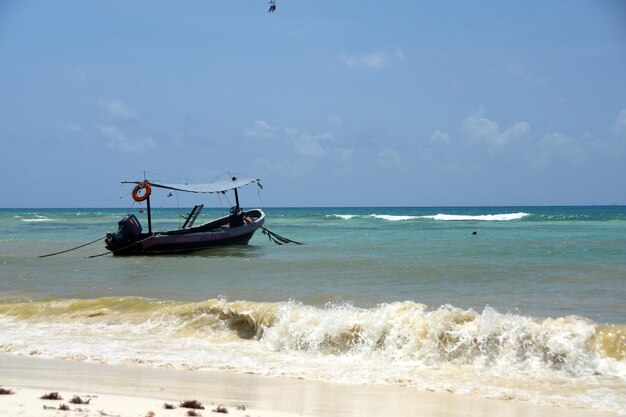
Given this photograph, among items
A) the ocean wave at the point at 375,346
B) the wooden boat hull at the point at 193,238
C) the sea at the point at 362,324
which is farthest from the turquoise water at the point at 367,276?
the ocean wave at the point at 375,346

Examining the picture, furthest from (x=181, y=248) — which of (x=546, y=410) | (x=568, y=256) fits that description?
(x=546, y=410)

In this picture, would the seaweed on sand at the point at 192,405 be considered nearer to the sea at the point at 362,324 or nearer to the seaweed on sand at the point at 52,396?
the seaweed on sand at the point at 52,396

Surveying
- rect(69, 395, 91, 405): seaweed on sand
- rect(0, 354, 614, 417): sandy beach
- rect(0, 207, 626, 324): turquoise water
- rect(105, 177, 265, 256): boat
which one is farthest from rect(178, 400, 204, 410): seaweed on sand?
rect(105, 177, 265, 256): boat

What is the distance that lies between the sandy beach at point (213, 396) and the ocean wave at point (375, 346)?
0.48 metres

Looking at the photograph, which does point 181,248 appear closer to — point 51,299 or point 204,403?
point 51,299

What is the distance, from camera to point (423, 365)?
353 inches

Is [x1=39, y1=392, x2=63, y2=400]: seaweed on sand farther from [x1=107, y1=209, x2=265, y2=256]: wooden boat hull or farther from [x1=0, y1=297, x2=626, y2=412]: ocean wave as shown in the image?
[x1=107, y1=209, x2=265, y2=256]: wooden boat hull

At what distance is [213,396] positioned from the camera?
7.11 meters

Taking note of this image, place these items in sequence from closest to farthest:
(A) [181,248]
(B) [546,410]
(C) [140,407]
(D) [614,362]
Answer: (C) [140,407] → (B) [546,410] → (D) [614,362] → (A) [181,248]

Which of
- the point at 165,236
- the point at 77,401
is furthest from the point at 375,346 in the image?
the point at 165,236

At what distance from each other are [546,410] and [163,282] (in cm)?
1281

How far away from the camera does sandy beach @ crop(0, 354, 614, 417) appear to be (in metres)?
6.26

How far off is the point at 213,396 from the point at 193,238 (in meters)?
20.8

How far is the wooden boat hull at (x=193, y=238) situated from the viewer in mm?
26578
